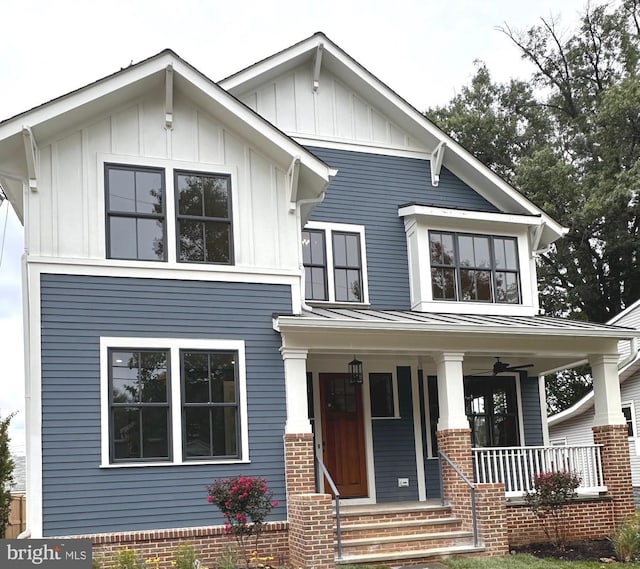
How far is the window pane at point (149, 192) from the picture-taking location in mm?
12641

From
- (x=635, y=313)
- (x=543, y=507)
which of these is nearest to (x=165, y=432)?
(x=543, y=507)

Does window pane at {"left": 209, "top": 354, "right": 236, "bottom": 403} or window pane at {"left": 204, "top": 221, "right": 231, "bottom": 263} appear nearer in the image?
window pane at {"left": 209, "top": 354, "right": 236, "bottom": 403}

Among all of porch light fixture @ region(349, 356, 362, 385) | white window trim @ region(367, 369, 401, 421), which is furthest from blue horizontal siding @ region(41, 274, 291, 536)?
white window trim @ region(367, 369, 401, 421)

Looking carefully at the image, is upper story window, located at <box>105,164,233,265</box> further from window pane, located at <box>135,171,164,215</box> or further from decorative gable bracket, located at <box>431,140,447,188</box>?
decorative gable bracket, located at <box>431,140,447,188</box>

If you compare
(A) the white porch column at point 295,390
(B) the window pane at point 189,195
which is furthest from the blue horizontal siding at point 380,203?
(A) the white porch column at point 295,390

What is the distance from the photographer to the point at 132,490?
11.6 m

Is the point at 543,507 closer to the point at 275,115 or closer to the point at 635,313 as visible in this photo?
the point at 275,115

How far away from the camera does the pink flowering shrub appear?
11.4 metres

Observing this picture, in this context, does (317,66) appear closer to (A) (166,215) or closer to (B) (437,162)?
(B) (437,162)

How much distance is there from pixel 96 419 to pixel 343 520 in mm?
3988

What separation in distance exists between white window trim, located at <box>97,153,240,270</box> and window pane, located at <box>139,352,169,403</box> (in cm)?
137

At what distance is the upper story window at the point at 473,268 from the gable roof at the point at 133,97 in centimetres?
368

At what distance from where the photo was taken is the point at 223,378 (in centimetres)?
1248

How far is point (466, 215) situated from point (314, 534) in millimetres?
7238
